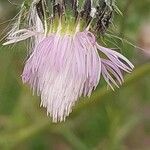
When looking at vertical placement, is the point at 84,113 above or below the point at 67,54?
below

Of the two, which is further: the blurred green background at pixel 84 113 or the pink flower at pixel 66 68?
the blurred green background at pixel 84 113

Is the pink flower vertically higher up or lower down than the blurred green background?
higher up

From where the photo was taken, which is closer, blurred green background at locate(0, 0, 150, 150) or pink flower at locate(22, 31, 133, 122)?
pink flower at locate(22, 31, 133, 122)

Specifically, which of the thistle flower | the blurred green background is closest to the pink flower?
the thistle flower

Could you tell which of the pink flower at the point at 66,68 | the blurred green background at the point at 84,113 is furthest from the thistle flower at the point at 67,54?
the blurred green background at the point at 84,113

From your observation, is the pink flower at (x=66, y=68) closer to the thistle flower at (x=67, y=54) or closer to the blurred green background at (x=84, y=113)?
the thistle flower at (x=67, y=54)

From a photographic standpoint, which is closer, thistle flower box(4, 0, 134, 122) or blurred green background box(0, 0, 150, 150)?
thistle flower box(4, 0, 134, 122)

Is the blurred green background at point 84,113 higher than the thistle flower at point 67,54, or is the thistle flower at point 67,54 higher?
the thistle flower at point 67,54

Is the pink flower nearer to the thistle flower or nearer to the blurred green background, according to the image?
A: the thistle flower

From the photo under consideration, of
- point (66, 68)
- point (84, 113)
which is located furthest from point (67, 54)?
point (84, 113)

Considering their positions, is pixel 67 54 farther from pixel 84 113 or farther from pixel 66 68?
pixel 84 113
